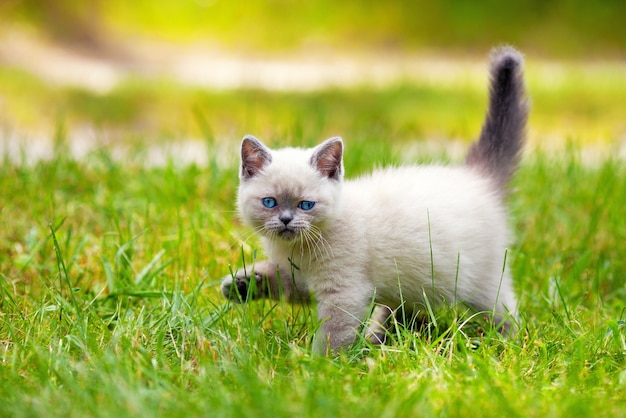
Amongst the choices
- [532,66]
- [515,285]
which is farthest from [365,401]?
[532,66]

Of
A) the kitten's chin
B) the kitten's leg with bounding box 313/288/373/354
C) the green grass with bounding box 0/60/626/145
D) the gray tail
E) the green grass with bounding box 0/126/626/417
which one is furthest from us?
the green grass with bounding box 0/60/626/145

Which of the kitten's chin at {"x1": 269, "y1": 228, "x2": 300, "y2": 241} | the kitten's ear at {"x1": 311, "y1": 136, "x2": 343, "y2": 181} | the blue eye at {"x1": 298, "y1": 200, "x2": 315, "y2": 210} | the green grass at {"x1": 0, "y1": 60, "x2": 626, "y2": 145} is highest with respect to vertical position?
the green grass at {"x1": 0, "y1": 60, "x2": 626, "y2": 145}

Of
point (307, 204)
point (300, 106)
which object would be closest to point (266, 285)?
point (307, 204)

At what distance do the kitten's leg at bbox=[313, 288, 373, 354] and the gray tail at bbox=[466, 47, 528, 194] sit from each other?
945 mm

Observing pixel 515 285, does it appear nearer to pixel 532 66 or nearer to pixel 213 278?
pixel 213 278

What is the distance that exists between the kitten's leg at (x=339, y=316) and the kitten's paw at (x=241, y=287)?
0.27m

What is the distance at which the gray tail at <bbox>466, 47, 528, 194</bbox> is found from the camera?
3123 mm

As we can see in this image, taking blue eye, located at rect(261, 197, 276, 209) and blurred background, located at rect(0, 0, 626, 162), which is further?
blurred background, located at rect(0, 0, 626, 162)

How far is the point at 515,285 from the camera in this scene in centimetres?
329

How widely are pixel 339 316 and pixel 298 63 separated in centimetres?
1004

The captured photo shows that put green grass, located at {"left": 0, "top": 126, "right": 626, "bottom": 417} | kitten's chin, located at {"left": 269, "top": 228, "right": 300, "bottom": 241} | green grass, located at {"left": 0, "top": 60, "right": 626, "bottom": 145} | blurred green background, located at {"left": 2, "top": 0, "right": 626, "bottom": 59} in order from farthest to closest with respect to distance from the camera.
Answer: blurred green background, located at {"left": 2, "top": 0, "right": 626, "bottom": 59}, green grass, located at {"left": 0, "top": 60, "right": 626, "bottom": 145}, kitten's chin, located at {"left": 269, "top": 228, "right": 300, "bottom": 241}, green grass, located at {"left": 0, "top": 126, "right": 626, "bottom": 417}

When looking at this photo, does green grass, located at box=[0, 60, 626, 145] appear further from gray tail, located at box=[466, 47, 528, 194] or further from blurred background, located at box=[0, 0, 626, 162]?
gray tail, located at box=[466, 47, 528, 194]

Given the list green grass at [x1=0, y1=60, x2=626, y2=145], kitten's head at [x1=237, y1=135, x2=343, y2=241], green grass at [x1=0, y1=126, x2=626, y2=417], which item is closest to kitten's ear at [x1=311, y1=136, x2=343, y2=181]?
kitten's head at [x1=237, y1=135, x2=343, y2=241]

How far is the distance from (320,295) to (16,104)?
6289 millimetres
